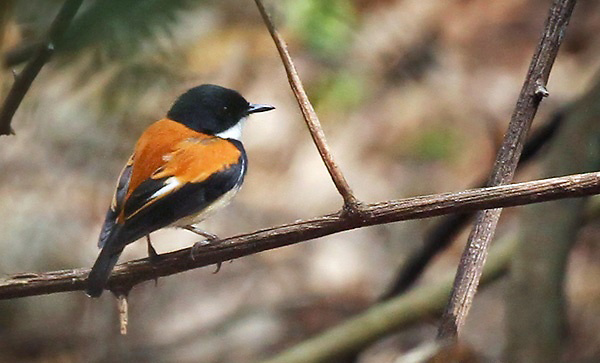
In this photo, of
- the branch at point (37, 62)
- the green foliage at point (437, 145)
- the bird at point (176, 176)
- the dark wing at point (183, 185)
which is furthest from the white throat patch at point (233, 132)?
the green foliage at point (437, 145)

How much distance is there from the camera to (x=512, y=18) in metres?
6.70

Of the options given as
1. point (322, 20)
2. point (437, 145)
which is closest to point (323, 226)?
point (322, 20)

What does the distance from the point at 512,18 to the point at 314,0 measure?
12.4 feet

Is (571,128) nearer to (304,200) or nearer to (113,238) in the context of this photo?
(113,238)

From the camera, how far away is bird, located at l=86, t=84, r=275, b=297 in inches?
104

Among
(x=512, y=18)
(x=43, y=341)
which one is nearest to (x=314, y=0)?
(x=43, y=341)

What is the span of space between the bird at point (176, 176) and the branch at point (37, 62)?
576mm

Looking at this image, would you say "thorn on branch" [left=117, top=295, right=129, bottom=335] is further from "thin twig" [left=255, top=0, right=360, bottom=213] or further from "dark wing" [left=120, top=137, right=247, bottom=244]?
"thin twig" [left=255, top=0, right=360, bottom=213]

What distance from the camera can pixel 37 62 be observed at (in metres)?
1.51

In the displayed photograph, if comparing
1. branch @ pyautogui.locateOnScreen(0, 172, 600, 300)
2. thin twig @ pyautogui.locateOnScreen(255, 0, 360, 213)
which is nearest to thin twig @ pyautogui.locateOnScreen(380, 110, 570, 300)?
branch @ pyautogui.locateOnScreen(0, 172, 600, 300)

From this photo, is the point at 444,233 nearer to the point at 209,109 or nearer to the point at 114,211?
the point at 209,109

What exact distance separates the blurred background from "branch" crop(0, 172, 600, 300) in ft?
4.19

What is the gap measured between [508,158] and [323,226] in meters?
0.54

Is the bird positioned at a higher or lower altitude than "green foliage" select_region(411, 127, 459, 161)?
lower
